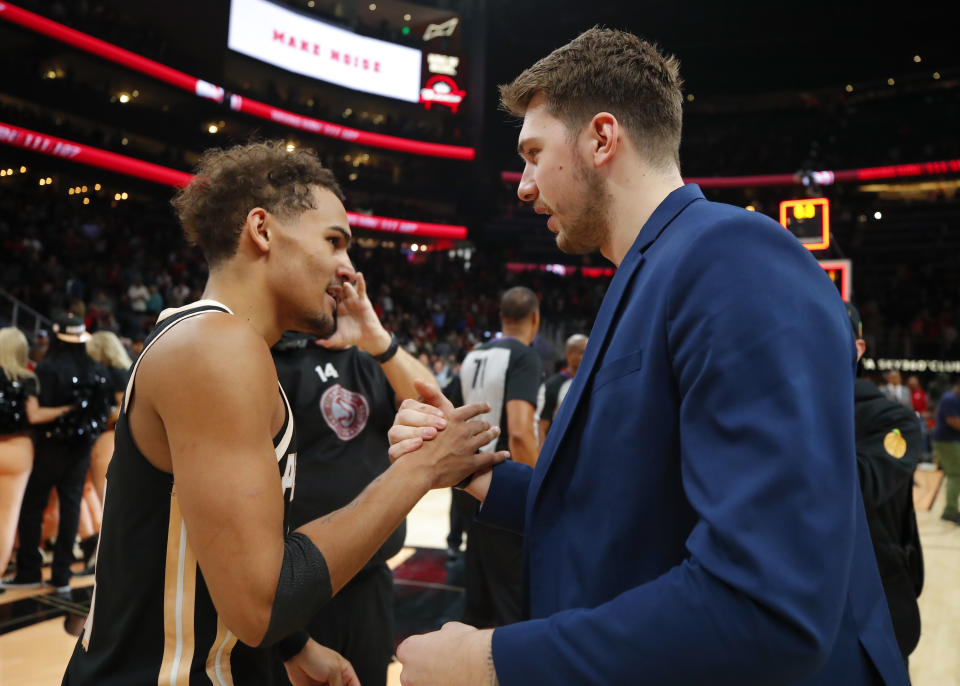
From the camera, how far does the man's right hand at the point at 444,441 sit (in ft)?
4.68

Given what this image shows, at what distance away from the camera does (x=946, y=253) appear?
2116cm

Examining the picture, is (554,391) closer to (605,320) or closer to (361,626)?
(361,626)

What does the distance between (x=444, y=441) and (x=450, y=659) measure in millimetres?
602

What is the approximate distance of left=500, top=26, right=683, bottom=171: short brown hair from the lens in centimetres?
120

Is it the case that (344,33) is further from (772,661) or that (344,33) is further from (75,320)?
(772,661)

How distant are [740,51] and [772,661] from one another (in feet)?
98.1

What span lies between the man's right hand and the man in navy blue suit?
363 mm

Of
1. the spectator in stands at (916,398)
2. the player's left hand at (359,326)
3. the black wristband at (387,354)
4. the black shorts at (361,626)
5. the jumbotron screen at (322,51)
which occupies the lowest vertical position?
the black shorts at (361,626)

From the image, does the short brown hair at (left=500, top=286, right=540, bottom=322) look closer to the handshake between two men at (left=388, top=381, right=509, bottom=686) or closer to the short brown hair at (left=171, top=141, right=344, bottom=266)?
the short brown hair at (left=171, top=141, right=344, bottom=266)

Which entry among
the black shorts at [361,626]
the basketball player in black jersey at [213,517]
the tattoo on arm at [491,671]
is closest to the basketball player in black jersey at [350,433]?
the black shorts at [361,626]

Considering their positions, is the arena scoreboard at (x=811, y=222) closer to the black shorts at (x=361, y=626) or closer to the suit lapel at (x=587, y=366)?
the black shorts at (x=361, y=626)

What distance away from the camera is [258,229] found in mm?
1748

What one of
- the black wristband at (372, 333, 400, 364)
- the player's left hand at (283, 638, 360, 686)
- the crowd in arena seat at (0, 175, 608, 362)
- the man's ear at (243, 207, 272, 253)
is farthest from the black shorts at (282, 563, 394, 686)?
the crowd in arena seat at (0, 175, 608, 362)

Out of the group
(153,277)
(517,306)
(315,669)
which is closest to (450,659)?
(315,669)
